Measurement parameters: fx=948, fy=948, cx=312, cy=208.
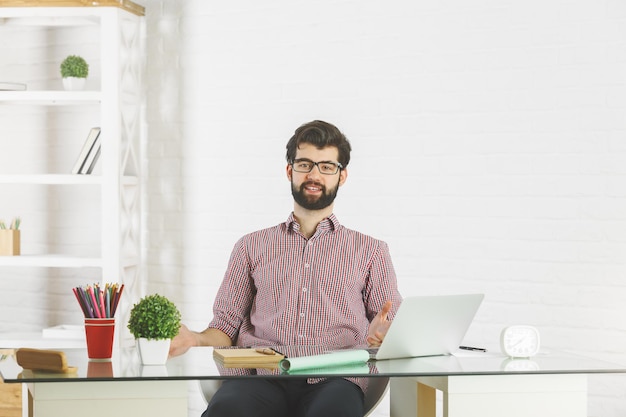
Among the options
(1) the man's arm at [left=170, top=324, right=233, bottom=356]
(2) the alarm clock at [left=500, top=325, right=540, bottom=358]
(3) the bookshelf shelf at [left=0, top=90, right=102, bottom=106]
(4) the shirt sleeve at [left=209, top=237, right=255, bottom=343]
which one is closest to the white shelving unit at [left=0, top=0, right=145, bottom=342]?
(3) the bookshelf shelf at [left=0, top=90, right=102, bottom=106]

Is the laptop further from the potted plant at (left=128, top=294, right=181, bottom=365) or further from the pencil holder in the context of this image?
the pencil holder

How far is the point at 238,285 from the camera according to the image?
11.3ft

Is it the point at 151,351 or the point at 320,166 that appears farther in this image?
the point at 320,166

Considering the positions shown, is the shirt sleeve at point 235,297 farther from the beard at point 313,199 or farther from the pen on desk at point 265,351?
the pen on desk at point 265,351

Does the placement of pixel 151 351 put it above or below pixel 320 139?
below

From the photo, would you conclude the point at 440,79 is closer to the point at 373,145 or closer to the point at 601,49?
the point at 373,145

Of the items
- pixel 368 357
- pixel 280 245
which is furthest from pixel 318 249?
pixel 368 357

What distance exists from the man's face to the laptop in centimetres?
76

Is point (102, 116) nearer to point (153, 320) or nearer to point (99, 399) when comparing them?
point (153, 320)

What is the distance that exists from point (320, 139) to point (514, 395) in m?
1.27

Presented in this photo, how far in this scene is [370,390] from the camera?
121 inches

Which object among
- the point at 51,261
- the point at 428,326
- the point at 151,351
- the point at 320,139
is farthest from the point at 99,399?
the point at 51,261

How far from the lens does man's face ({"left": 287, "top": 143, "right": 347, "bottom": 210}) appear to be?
3.39 m

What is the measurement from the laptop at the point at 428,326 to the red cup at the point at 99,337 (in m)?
0.73
